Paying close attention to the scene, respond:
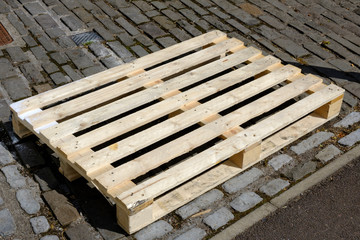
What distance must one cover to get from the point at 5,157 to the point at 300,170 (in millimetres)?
2516

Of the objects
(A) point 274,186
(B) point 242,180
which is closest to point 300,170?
(A) point 274,186

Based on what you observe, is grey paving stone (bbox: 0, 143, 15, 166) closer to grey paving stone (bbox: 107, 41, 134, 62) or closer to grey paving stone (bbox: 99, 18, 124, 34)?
grey paving stone (bbox: 107, 41, 134, 62)

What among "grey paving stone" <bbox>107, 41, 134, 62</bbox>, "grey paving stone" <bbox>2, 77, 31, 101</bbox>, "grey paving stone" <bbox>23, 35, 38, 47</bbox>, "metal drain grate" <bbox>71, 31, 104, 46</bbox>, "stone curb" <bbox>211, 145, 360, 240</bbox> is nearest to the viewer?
"stone curb" <bbox>211, 145, 360, 240</bbox>

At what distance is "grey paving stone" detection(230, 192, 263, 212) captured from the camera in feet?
14.1

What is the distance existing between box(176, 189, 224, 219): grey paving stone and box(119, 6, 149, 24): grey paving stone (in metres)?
3.04

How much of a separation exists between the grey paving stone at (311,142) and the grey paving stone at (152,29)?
7.75 feet

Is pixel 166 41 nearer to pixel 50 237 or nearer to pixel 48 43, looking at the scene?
pixel 48 43

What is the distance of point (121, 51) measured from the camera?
6.18 m

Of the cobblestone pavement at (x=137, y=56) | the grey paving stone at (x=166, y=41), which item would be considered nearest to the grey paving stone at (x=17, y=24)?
the cobblestone pavement at (x=137, y=56)

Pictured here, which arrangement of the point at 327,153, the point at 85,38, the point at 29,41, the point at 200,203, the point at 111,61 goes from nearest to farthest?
the point at 200,203 < the point at 327,153 < the point at 111,61 < the point at 29,41 < the point at 85,38

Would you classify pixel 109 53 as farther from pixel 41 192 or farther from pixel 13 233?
pixel 13 233

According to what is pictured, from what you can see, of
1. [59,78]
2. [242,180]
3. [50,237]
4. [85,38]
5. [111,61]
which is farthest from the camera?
[85,38]

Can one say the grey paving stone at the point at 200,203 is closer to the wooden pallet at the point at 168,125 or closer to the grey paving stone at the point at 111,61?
the wooden pallet at the point at 168,125

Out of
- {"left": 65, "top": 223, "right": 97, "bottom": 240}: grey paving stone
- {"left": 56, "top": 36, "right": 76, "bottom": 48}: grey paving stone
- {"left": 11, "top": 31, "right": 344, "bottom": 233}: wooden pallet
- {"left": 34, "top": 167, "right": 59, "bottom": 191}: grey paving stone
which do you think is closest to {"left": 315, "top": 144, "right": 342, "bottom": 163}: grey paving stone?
{"left": 11, "top": 31, "right": 344, "bottom": 233}: wooden pallet
